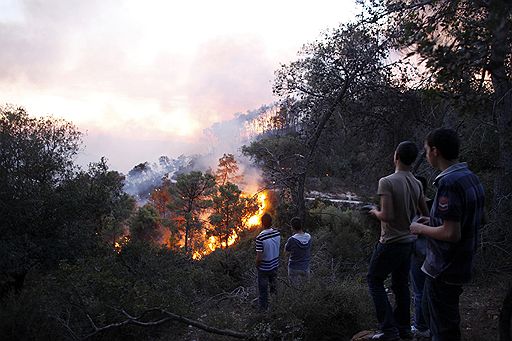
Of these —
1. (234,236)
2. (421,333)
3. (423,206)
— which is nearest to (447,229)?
(423,206)

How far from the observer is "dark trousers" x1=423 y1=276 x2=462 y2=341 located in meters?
2.80

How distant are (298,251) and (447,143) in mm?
4282

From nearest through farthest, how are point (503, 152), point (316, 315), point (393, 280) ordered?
point (393, 280) → point (316, 315) → point (503, 152)

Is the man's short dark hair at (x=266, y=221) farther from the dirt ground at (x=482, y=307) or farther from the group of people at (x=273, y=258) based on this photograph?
the dirt ground at (x=482, y=307)

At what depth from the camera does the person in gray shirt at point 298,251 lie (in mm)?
6691

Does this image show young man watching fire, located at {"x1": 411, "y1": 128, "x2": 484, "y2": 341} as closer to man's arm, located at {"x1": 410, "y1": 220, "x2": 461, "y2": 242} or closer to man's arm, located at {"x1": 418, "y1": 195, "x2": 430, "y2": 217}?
man's arm, located at {"x1": 410, "y1": 220, "x2": 461, "y2": 242}

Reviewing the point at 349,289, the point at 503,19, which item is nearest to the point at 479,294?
the point at 349,289

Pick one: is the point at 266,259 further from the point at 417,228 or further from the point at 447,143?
the point at 447,143

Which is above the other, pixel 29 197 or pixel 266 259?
pixel 29 197

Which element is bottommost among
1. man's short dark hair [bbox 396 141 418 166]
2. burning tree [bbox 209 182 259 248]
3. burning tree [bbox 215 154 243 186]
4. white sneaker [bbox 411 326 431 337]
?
white sneaker [bbox 411 326 431 337]

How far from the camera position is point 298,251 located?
6754mm

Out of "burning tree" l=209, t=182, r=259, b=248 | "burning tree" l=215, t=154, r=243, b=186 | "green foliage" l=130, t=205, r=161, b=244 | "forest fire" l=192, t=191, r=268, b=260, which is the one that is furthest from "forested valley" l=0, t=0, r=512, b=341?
"burning tree" l=215, t=154, r=243, b=186

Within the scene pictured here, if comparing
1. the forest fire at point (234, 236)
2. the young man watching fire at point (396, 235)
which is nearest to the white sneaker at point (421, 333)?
the young man watching fire at point (396, 235)

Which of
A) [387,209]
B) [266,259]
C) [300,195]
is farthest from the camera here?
[300,195]
